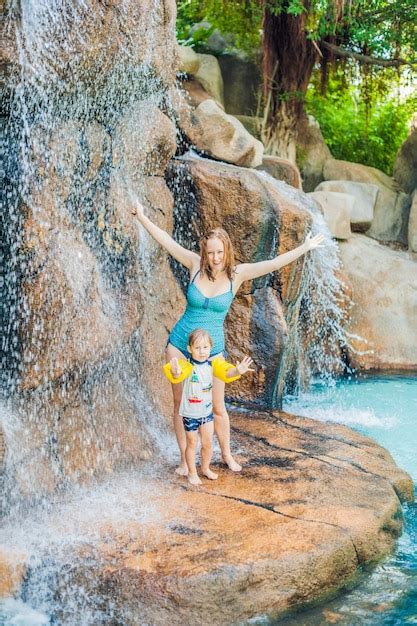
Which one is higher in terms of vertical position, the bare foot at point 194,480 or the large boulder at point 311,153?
the large boulder at point 311,153

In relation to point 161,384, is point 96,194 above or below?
above

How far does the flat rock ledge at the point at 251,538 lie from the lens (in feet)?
13.3

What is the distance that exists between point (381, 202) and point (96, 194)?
7.58 meters

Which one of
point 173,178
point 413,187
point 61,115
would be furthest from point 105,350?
point 413,187

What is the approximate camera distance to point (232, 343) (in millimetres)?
7254

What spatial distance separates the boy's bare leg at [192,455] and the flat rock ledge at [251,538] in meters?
0.05

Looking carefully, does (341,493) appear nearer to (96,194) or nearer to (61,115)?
(96,194)

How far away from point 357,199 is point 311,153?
133cm

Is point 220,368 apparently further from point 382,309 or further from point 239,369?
point 382,309

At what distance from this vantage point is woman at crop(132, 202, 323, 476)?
512 centimetres

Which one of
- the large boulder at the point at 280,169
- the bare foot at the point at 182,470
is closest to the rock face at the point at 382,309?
the large boulder at the point at 280,169

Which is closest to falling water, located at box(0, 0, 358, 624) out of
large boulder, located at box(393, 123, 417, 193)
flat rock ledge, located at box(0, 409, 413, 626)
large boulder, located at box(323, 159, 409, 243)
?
flat rock ledge, located at box(0, 409, 413, 626)

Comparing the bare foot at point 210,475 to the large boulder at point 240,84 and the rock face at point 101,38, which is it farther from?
the large boulder at point 240,84

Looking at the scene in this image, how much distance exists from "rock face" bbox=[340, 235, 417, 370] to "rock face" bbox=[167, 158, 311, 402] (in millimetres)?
3245
